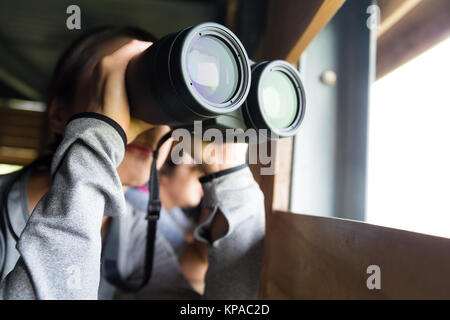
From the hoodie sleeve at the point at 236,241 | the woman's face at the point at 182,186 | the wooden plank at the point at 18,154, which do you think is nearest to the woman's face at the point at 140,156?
the hoodie sleeve at the point at 236,241

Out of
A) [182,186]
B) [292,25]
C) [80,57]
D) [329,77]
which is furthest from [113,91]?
[182,186]

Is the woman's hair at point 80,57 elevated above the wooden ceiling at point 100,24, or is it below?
below

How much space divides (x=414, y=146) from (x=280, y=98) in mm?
209

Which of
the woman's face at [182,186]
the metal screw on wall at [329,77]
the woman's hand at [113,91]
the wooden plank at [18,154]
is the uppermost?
the wooden plank at [18,154]

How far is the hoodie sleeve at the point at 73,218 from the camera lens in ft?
1.23

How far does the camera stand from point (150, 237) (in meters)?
0.67

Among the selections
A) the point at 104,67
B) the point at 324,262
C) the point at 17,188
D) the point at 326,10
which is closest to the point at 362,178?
the point at 324,262

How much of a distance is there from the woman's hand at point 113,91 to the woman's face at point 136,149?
0.10 m

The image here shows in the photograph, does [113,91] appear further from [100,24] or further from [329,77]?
[100,24]

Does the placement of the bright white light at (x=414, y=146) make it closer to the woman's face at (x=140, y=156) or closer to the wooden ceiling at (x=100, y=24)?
the wooden ceiling at (x=100, y=24)

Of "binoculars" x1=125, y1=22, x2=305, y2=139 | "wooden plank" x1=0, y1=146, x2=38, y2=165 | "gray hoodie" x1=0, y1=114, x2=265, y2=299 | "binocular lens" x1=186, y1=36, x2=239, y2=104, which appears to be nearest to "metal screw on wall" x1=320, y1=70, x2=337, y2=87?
"binoculars" x1=125, y1=22, x2=305, y2=139

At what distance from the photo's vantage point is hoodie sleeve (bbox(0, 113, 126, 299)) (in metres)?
0.38

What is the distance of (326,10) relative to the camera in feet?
1.61

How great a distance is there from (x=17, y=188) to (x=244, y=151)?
422mm
